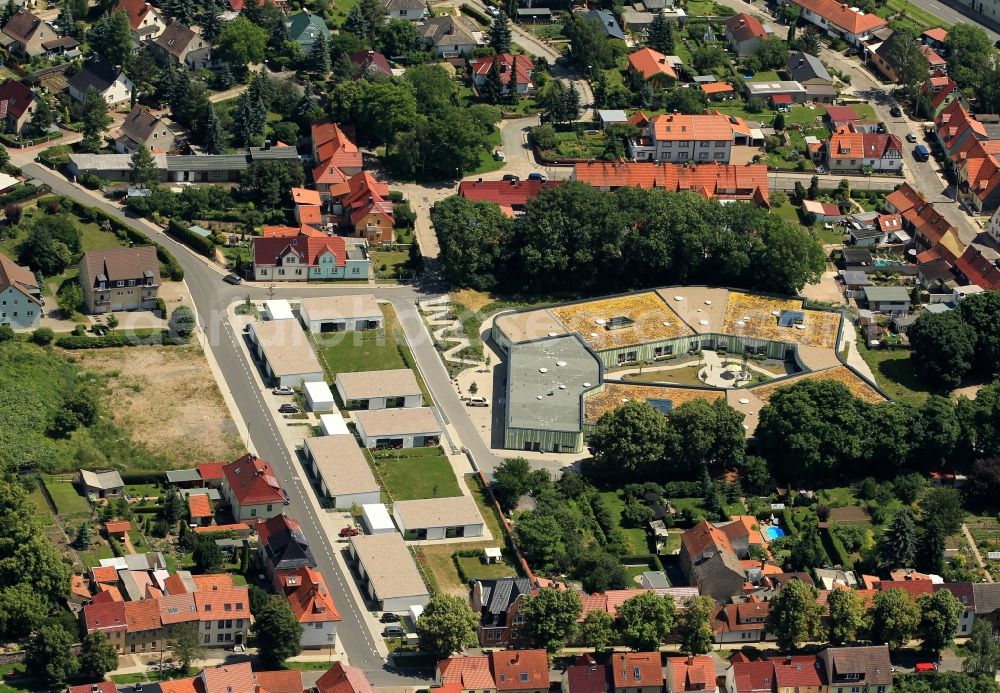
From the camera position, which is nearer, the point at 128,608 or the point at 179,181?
the point at 128,608

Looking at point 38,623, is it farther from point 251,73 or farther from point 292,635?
point 251,73

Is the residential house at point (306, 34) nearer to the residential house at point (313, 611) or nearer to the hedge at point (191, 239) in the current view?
the hedge at point (191, 239)

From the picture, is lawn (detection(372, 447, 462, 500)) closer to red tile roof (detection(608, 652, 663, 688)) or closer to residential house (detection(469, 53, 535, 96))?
red tile roof (detection(608, 652, 663, 688))

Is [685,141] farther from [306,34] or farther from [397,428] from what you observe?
[397,428]

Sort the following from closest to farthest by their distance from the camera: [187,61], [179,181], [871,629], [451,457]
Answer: [871,629]
[451,457]
[179,181]
[187,61]

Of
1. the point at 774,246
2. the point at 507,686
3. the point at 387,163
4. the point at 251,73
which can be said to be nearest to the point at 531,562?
the point at 507,686

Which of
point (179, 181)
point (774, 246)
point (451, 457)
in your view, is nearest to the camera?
point (451, 457)

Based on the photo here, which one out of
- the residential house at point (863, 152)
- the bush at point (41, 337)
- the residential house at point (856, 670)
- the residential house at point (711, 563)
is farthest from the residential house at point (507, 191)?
the residential house at point (856, 670)

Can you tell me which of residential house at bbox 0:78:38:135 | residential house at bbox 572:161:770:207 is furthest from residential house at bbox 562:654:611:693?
residential house at bbox 0:78:38:135

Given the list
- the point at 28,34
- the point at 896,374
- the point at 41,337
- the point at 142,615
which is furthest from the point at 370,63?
the point at 142,615
